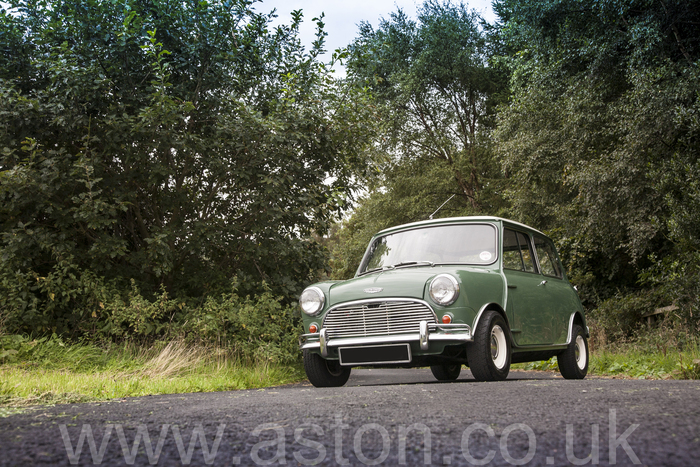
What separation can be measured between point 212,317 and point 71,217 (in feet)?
8.94

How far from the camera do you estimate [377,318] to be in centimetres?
597

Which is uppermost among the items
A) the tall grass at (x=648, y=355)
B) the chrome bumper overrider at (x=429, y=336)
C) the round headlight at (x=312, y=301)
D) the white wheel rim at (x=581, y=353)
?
the round headlight at (x=312, y=301)

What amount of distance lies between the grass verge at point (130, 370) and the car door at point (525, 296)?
3553mm

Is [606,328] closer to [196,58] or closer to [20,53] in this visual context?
[196,58]

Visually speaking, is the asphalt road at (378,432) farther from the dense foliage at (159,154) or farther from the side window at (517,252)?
the dense foliage at (159,154)

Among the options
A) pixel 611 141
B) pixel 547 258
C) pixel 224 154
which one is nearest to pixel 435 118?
pixel 611 141

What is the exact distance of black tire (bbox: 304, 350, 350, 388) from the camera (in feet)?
21.5

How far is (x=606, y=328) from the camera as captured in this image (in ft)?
46.8

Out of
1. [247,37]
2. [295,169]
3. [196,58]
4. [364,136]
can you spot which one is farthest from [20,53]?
[364,136]

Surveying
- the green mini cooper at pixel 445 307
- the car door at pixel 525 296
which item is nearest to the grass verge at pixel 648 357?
the green mini cooper at pixel 445 307

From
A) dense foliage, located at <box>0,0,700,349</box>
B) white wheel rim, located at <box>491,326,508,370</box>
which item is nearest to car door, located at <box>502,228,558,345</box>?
white wheel rim, located at <box>491,326,508,370</box>

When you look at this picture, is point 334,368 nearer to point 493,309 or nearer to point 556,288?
point 493,309

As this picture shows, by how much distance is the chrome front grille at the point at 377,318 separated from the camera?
5.80 m

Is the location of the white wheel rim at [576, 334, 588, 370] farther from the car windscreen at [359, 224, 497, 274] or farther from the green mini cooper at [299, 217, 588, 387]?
the car windscreen at [359, 224, 497, 274]
